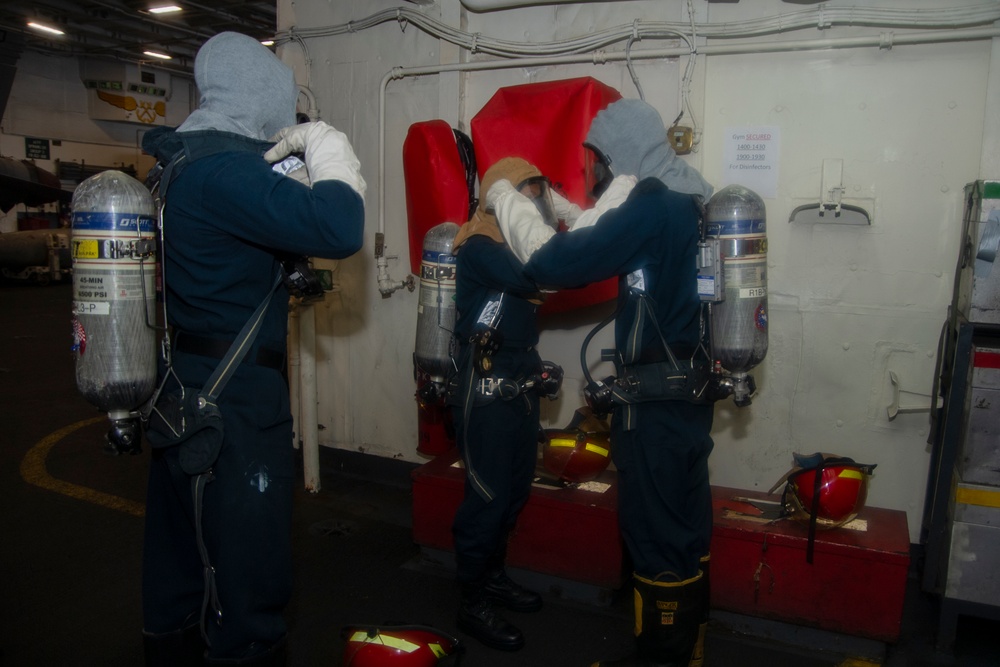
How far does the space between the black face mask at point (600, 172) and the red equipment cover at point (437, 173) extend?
1163 millimetres

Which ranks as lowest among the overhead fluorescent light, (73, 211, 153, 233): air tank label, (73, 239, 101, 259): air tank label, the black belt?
the black belt

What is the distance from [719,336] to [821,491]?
2.85ft

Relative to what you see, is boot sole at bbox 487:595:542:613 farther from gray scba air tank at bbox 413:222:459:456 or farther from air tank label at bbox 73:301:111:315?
air tank label at bbox 73:301:111:315

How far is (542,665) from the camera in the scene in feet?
9.39

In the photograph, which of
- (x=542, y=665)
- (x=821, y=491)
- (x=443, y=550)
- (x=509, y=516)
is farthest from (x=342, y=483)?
(x=821, y=491)

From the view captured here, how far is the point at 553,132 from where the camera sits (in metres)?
3.53

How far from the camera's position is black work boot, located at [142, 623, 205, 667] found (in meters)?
2.12

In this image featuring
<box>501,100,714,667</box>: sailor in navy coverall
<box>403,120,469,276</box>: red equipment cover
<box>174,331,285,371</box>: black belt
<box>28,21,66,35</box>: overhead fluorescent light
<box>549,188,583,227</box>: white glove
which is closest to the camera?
<box>174,331,285,371</box>: black belt

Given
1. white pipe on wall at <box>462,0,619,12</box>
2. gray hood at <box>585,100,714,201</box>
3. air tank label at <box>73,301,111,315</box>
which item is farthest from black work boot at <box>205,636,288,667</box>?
white pipe on wall at <box>462,0,619,12</box>

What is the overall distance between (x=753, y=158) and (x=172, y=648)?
3231mm

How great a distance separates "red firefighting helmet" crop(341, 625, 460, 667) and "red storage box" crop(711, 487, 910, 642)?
1281 millimetres

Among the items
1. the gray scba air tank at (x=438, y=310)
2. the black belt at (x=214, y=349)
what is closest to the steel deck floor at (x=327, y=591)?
the gray scba air tank at (x=438, y=310)

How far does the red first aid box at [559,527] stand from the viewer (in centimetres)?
322

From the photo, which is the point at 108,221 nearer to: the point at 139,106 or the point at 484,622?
the point at 484,622
